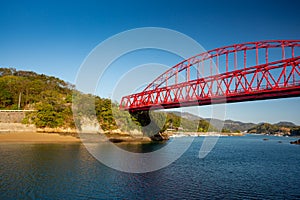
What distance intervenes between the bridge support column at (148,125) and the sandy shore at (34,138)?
768 inches

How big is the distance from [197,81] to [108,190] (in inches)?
1273

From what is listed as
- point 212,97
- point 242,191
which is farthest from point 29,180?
point 212,97

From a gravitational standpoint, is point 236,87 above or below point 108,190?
above

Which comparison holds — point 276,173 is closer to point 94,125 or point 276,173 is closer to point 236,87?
point 236,87

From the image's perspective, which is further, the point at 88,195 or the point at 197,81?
the point at 197,81

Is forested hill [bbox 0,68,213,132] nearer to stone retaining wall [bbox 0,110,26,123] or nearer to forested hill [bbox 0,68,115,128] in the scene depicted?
forested hill [bbox 0,68,115,128]

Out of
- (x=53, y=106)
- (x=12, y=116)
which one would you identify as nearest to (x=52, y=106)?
(x=53, y=106)

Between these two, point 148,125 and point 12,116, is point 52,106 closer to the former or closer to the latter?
point 12,116

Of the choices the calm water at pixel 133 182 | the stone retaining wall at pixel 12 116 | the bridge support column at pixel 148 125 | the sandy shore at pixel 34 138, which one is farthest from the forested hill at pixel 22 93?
the calm water at pixel 133 182

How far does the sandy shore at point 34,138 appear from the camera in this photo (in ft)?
156

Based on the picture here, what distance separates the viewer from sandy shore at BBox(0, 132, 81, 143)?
156ft

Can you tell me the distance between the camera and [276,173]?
83.2ft

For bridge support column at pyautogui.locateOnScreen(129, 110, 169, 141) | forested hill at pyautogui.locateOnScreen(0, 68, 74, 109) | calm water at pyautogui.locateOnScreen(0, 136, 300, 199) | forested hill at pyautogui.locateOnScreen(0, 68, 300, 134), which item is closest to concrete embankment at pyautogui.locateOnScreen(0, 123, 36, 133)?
forested hill at pyautogui.locateOnScreen(0, 68, 300, 134)

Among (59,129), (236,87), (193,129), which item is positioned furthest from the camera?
(193,129)
